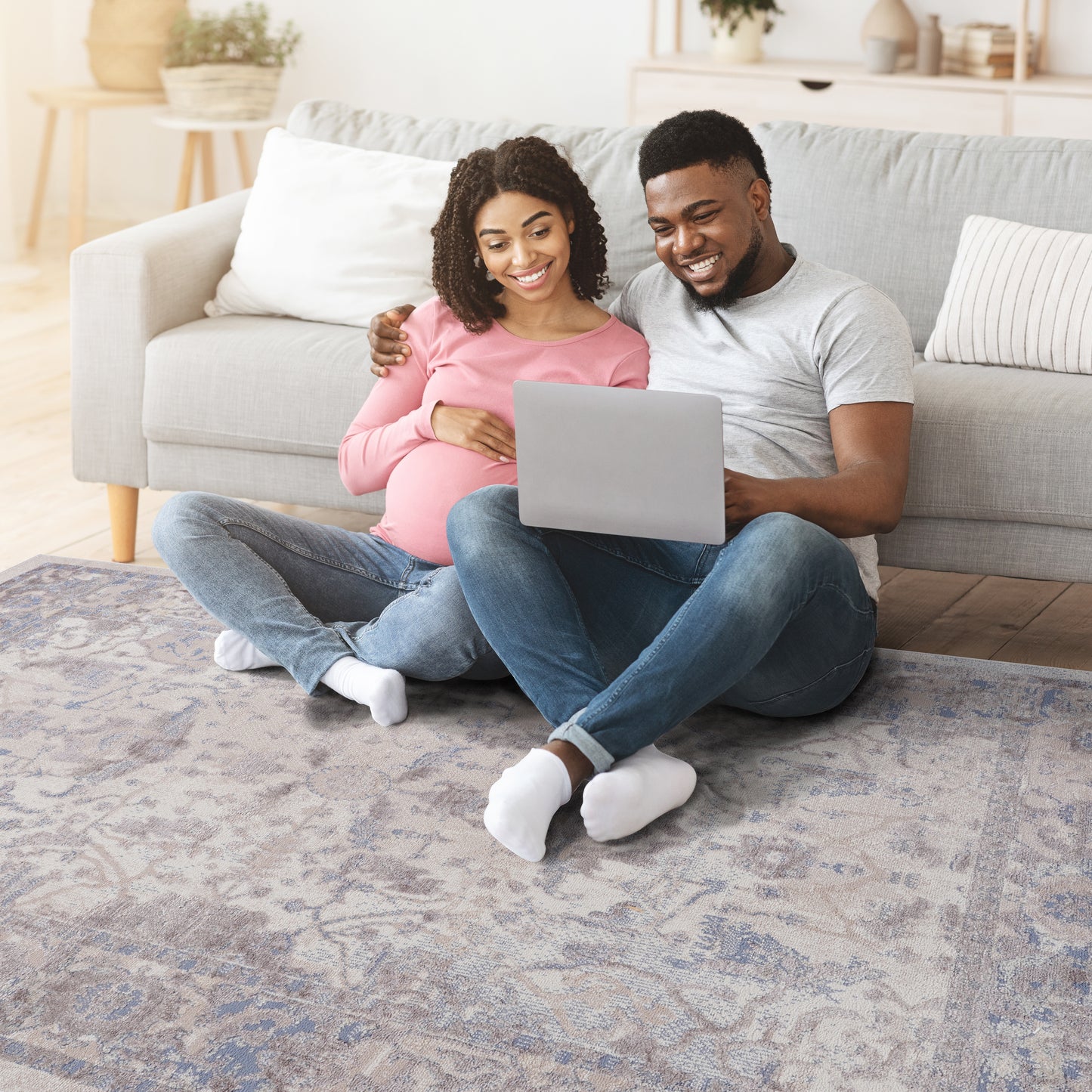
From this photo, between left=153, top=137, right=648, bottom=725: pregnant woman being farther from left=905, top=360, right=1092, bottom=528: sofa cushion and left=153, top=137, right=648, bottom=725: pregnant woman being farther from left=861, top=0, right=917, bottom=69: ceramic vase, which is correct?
left=861, top=0, right=917, bottom=69: ceramic vase

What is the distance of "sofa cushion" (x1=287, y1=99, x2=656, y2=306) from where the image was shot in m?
2.56

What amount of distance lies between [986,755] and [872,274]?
987 millimetres

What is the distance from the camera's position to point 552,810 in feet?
5.19

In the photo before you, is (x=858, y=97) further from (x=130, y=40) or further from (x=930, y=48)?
(x=130, y=40)

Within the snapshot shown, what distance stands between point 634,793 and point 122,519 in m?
1.38

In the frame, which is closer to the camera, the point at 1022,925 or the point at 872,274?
the point at 1022,925

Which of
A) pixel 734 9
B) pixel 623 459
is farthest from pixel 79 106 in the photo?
pixel 623 459

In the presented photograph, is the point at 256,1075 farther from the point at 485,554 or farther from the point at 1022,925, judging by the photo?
the point at 1022,925

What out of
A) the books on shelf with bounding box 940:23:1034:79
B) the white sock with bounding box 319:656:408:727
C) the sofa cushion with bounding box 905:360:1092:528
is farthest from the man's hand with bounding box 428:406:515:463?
the books on shelf with bounding box 940:23:1034:79

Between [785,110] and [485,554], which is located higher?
[785,110]

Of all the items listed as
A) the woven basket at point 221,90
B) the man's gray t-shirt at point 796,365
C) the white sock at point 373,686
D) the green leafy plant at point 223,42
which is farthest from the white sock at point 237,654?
the green leafy plant at point 223,42

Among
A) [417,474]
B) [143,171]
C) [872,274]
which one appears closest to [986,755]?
[417,474]

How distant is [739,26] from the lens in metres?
4.38

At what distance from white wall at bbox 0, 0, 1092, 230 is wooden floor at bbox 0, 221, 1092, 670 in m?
1.81
